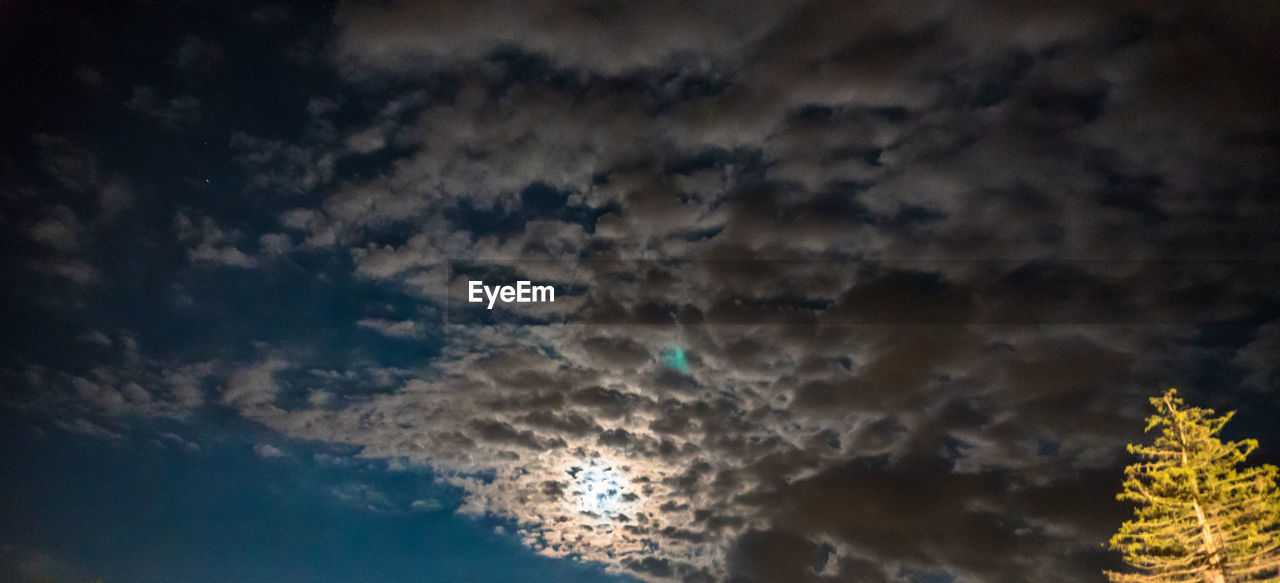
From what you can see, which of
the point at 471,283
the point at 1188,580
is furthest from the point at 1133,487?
the point at 471,283

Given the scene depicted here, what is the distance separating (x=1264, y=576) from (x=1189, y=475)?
371cm

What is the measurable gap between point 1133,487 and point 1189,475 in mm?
1860

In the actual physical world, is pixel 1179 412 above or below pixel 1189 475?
above

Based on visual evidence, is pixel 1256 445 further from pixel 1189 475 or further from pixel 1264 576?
pixel 1264 576

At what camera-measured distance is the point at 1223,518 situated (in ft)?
69.8

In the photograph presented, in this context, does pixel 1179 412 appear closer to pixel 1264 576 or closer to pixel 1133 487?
pixel 1133 487

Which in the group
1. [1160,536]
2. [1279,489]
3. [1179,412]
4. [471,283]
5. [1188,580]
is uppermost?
[471,283]

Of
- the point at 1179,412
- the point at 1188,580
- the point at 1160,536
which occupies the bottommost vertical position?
the point at 1188,580

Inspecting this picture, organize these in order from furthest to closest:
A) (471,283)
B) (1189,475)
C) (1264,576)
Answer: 1. (471,283)
2. (1189,475)
3. (1264,576)

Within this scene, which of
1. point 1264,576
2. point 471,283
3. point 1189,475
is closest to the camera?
point 1264,576

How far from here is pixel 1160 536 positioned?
72.7 ft

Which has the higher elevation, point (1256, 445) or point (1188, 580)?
point (1256, 445)

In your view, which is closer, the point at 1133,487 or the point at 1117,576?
the point at 1117,576

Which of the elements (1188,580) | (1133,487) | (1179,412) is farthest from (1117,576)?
(1179,412)
